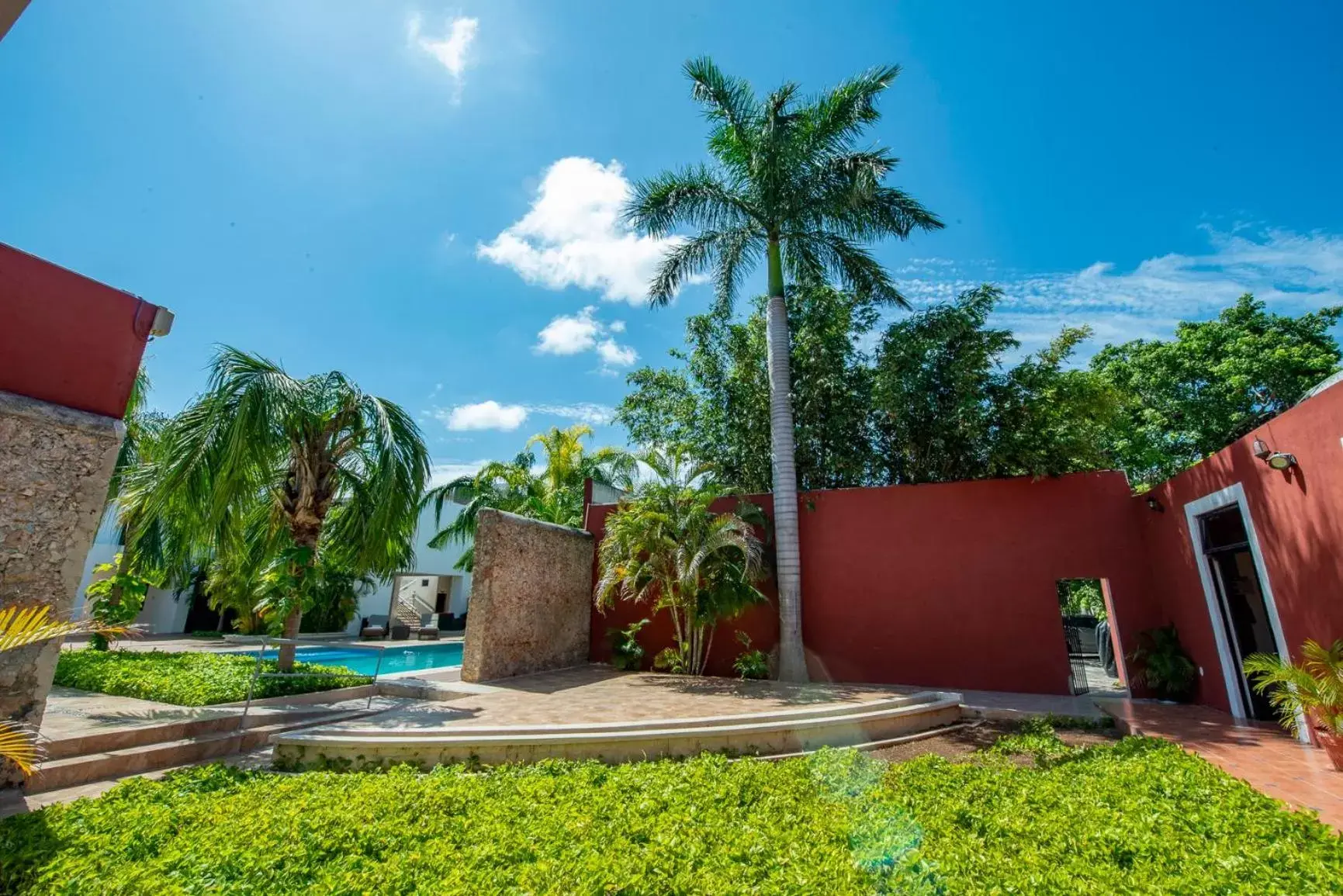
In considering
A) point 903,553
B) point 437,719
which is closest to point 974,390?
point 903,553

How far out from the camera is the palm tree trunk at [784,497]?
988cm

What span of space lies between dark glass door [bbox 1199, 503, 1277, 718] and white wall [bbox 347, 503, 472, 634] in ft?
71.4

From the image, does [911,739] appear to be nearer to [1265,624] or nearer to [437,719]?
[1265,624]

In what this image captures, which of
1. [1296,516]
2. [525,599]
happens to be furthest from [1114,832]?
[525,599]

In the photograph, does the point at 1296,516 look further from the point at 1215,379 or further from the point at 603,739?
the point at 1215,379

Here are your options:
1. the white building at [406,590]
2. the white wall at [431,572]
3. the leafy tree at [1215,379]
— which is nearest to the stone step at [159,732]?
the white building at [406,590]

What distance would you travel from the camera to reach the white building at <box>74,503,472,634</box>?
19922 millimetres

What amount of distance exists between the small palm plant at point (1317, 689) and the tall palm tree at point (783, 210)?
227 inches

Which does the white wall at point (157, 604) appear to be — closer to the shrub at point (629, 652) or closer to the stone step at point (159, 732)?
the shrub at point (629, 652)

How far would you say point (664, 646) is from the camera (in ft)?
38.1

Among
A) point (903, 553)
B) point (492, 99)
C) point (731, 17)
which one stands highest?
point (731, 17)

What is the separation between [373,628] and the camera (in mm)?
20906

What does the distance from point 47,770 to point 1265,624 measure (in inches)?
513

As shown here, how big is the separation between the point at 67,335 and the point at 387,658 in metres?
13.5
